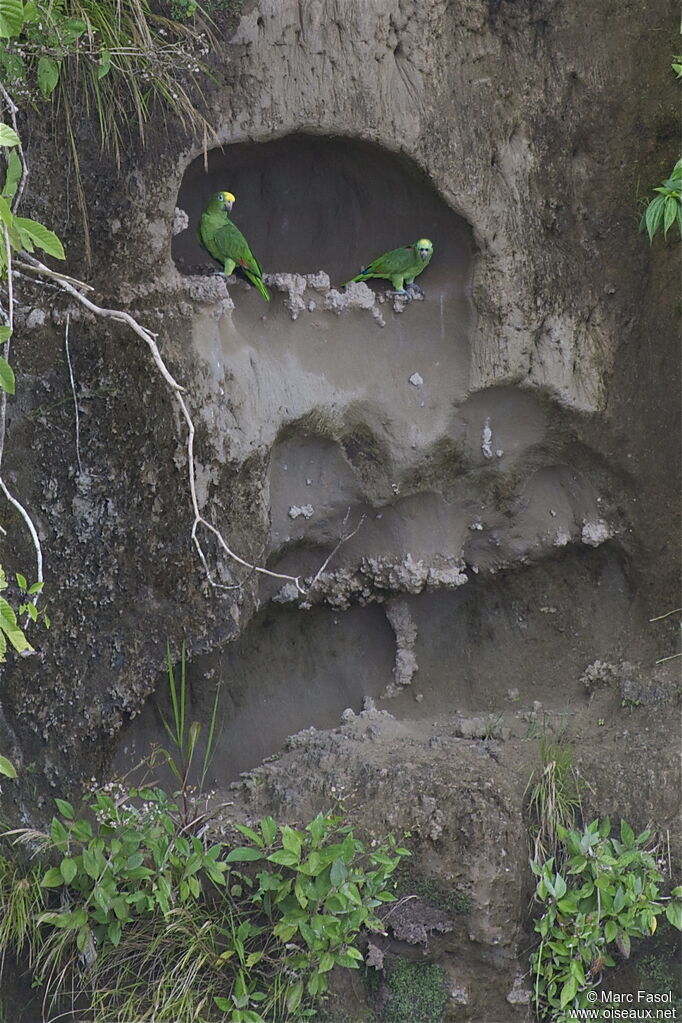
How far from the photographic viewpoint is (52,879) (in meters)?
3.09

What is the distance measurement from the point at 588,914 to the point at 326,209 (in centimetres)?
268

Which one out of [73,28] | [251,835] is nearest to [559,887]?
[251,835]

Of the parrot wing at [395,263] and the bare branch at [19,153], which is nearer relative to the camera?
the bare branch at [19,153]

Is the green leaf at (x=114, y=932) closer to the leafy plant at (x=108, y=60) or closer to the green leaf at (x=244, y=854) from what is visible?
the green leaf at (x=244, y=854)

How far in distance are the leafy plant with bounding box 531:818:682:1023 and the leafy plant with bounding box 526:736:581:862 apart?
0.09m

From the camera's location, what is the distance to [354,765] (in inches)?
140

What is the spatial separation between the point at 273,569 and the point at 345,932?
1.45m

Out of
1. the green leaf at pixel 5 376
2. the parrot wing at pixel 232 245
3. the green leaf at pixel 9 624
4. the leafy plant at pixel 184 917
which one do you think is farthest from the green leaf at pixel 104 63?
the leafy plant at pixel 184 917

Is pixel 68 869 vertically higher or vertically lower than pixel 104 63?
lower

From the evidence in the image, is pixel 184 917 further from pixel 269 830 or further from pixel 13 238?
pixel 13 238

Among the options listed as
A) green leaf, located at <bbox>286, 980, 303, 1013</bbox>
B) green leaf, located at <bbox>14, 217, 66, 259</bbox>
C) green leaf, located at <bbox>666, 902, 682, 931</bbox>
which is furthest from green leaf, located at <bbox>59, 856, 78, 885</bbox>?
green leaf, located at <bbox>666, 902, 682, 931</bbox>

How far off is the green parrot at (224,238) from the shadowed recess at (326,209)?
0.17 meters

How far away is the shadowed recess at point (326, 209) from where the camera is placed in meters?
3.83

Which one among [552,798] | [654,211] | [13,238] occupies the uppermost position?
[13,238]
